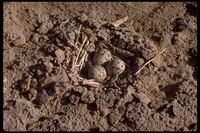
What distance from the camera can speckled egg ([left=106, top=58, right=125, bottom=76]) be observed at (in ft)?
12.0

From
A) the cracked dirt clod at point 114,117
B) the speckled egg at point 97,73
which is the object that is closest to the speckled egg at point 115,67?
the speckled egg at point 97,73

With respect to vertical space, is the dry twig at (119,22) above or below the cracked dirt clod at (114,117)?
above

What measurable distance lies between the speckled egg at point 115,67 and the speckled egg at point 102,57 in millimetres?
59

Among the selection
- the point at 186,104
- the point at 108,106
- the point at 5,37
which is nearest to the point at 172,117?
the point at 186,104

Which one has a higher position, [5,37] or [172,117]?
[5,37]

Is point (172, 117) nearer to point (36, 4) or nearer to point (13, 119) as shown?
point (13, 119)

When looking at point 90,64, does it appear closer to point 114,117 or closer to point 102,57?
point 102,57

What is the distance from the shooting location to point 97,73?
3.67 meters

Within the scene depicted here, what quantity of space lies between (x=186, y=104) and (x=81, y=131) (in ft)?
2.77

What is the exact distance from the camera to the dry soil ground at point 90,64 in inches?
136

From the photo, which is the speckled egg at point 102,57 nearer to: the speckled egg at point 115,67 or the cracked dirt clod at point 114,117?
the speckled egg at point 115,67

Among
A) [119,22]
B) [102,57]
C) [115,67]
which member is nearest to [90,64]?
[102,57]

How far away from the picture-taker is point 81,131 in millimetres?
3420

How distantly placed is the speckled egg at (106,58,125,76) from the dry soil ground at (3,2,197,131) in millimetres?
65
